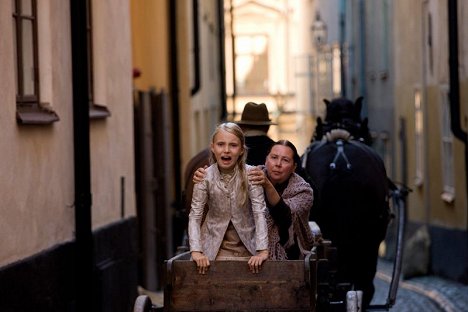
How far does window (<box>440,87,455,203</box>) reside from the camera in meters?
21.6

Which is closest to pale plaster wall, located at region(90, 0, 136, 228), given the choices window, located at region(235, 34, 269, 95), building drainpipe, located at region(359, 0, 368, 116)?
building drainpipe, located at region(359, 0, 368, 116)

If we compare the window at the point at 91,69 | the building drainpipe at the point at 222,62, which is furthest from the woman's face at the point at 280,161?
the building drainpipe at the point at 222,62

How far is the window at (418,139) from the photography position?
24672 millimetres

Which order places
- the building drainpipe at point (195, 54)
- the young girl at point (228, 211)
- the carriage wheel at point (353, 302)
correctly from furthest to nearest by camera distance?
the building drainpipe at point (195, 54) → the carriage wheel at point (353, 302) → the young girl at point (228, 211)

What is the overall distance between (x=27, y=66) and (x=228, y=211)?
3545 millimetres

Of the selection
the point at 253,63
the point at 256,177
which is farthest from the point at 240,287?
the point at 253,63

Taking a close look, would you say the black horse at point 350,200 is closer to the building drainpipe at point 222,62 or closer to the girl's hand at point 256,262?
the girl's hand at point 256,262

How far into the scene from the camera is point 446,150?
871 inches

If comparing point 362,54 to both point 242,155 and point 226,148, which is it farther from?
point 226,148

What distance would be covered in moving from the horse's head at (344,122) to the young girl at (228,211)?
461cm

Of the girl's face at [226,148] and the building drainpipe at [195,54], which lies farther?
the building drainpipe at [195,54]

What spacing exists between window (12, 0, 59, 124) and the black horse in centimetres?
233

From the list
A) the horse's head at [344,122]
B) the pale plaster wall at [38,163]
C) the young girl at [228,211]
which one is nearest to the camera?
the young girl at [228,211]

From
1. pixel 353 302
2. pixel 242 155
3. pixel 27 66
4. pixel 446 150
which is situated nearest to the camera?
pixel 242 155
